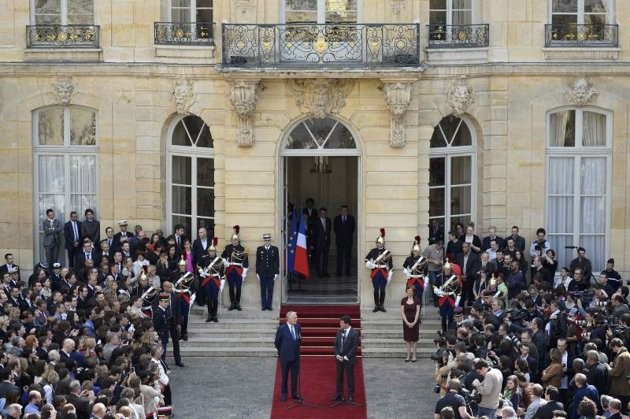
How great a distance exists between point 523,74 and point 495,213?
3.15 meters

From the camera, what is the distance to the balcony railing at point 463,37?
34062 mm

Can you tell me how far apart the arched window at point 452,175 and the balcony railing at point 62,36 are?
8013mm

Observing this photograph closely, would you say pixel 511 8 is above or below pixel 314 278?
above

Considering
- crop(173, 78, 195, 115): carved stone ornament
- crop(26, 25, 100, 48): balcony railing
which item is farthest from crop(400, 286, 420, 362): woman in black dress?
crop(26, 25, 100, 48): balcony railing

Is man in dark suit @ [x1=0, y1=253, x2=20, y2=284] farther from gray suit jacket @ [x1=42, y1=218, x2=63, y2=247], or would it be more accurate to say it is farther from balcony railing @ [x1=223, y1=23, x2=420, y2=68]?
balcony railing @ [x1=223, y1=23, x2=420, y2=68]

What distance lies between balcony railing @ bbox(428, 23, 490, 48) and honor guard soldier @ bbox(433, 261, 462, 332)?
505 centimetres

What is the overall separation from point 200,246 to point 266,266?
160 centimetres

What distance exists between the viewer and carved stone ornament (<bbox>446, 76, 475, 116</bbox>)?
→ 111 feet

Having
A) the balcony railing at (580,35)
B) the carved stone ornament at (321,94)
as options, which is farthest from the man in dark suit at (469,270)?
the balcony railing at (580,35)

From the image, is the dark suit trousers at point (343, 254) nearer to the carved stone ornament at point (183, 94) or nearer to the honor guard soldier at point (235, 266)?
the honor guard soldier at point (235, 266)

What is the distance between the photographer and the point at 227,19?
33.7 m

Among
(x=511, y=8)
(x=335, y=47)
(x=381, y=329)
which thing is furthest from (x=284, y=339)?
(x=511, y=8)

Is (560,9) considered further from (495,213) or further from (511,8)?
(495,213)

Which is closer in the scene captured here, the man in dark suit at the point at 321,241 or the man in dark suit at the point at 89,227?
the man in dark suit at the point at 89,227
